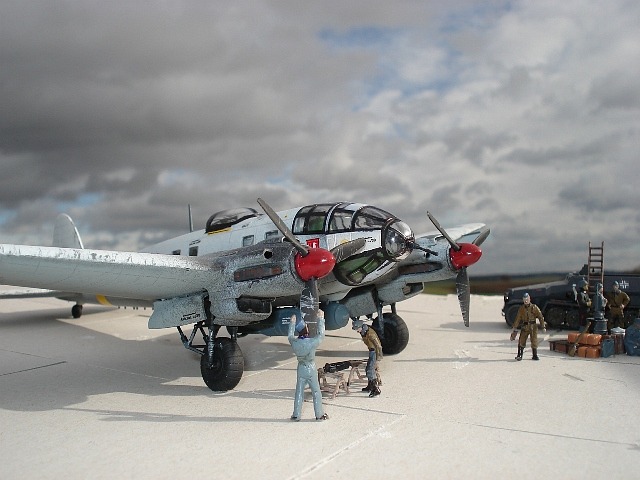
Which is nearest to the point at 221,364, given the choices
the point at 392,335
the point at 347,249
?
the point at 347,249

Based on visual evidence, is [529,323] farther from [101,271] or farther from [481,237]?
[101,271]

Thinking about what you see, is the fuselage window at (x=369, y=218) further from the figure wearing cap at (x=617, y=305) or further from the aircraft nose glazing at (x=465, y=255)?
the figure wearing cap at (x=617, y=305)

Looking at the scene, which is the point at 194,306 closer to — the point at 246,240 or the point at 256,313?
the point at 256,313

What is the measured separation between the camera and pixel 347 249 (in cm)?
939

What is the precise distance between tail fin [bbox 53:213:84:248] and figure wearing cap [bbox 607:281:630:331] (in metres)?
18.0

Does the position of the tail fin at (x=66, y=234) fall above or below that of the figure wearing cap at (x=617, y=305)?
above

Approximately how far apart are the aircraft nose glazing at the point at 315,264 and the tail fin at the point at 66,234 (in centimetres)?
1365

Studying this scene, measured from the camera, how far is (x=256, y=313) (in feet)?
30.6

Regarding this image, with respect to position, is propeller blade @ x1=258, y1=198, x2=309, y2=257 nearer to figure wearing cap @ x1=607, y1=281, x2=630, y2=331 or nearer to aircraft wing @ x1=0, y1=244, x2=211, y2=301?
aircraft wing @ x1=0, y1=244, x2=211, y2=301

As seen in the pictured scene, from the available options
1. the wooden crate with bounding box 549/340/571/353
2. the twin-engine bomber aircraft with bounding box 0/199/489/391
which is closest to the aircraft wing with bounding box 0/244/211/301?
the twin-engine bomber aircraft with bounding box 0/199/489/391

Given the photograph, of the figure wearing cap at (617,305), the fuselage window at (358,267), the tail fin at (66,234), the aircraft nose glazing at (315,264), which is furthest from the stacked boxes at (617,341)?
the tail fin at (66,234)

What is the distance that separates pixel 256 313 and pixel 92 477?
401cm

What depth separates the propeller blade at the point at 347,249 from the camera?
9.25 m

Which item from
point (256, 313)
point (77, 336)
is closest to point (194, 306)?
point (256, 313)
